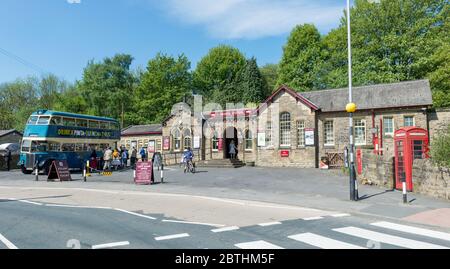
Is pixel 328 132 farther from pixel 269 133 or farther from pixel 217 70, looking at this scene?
pixel 217 70

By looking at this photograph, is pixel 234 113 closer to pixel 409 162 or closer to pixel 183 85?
pixel 409 162

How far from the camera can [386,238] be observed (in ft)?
26.3

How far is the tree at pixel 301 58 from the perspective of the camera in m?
46.8

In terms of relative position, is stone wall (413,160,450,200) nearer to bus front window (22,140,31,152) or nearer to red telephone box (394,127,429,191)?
red telephone box (394,127,429,191)

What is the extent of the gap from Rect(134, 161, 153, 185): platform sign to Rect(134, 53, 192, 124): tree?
112 ft

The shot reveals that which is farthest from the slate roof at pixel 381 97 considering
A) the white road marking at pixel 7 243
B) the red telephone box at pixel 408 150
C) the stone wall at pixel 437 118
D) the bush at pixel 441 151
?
the white road marking at pixel 7 243

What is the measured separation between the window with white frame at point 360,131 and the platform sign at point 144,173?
16.2 m

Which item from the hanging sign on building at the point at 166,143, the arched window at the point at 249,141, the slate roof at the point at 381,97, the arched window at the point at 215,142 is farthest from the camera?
the hanging sign on building at the point at 166,143

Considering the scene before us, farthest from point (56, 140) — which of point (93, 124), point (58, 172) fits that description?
point (58, 172)

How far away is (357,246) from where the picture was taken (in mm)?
7234

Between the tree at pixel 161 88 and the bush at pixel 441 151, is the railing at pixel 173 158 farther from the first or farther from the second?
the bush at pixel 441 151

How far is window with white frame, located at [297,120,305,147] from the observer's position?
28.7m

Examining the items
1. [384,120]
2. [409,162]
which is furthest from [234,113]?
[409,162]

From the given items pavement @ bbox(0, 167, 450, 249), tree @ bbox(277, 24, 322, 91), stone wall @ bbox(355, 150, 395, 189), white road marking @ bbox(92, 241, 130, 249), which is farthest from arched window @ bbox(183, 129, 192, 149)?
white road marking @ bbox(92, 241, 130, 249)
